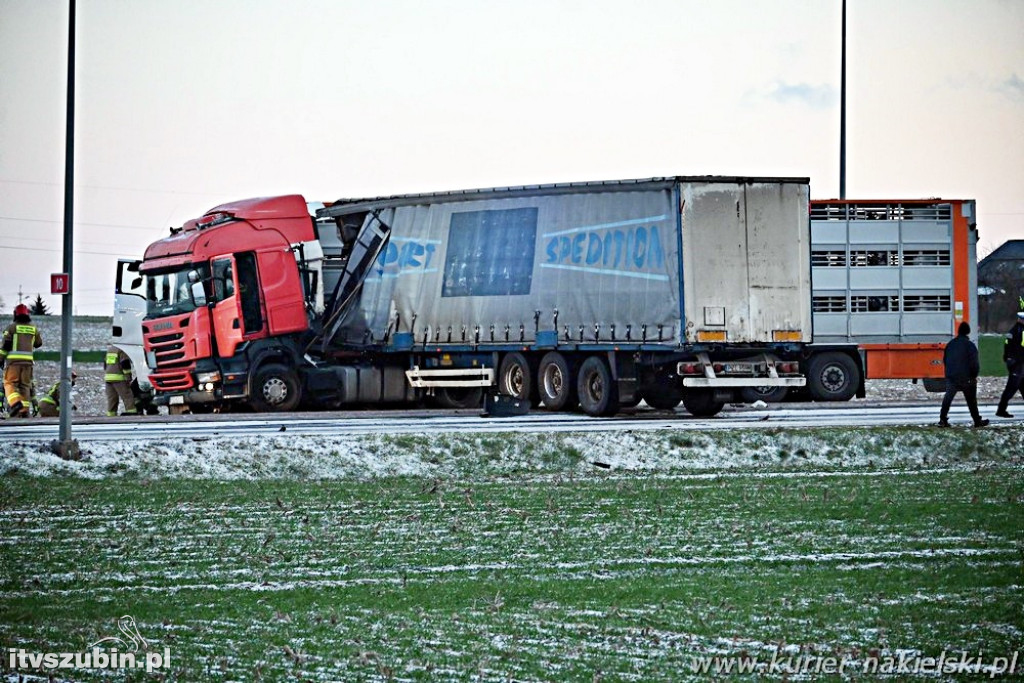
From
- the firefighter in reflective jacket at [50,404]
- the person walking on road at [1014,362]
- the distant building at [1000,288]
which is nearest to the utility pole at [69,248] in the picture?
the firefighter in reflective jacket at [50,404]

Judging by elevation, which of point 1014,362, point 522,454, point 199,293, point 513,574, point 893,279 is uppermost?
point 893,279

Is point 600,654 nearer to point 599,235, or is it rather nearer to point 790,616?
point 790,616

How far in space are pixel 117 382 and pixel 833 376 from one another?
45.7ft

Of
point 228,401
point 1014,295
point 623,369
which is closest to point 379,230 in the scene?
point 228,401

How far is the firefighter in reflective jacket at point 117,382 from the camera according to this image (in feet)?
100

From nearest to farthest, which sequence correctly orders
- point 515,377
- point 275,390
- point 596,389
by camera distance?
1. point 596,389
2. point 515,377
3. point 275,390

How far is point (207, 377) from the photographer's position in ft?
94.8

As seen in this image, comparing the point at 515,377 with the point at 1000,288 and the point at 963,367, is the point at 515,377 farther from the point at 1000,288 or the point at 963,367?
the point at 1000,288

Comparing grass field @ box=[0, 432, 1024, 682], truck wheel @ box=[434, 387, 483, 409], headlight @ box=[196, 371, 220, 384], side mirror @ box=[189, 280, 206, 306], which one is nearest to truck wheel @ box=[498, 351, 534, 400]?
truck wheel @ box=[434, 387, 483, 409]

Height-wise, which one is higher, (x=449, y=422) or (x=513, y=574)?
→ (x=449, y=422)

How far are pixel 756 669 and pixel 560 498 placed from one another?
6.58 meters

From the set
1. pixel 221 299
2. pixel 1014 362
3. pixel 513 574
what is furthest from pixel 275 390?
pixel 513 574

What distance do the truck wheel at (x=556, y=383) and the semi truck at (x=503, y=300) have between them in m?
0.04

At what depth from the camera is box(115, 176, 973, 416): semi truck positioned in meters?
24.5
